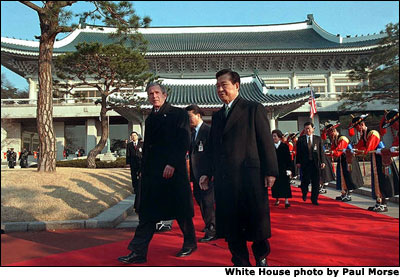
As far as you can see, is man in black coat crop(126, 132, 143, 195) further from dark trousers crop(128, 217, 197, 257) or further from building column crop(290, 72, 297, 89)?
building column crop(290, 72, 297, 89)

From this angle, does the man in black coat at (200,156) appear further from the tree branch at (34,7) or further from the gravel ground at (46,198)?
the tree branch at (34,7)

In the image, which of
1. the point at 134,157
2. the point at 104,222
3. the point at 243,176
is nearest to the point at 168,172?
the point at 243,176

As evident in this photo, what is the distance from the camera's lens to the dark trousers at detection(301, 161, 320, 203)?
19.0 ft

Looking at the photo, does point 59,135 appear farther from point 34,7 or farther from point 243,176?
point 243,176

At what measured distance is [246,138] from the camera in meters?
2.19

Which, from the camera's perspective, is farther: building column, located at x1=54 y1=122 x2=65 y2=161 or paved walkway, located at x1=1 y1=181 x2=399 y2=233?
building column, located at x1=54 y1=122 x2=65 y2=161

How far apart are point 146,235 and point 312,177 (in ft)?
14.2

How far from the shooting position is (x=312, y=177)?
5914 millimetres

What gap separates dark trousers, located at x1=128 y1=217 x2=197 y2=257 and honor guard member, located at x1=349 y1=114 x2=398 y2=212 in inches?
142

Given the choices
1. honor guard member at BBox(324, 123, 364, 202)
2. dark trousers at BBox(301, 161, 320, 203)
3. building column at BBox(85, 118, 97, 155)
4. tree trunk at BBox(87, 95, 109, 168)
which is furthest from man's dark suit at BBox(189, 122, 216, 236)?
building column at BBox(85, 118, 97, 155)

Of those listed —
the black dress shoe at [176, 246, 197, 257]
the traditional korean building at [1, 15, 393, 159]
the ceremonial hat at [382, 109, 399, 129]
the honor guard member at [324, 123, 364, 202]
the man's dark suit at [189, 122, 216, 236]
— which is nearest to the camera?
the black dress shoe at [176, 246, 197, 257]

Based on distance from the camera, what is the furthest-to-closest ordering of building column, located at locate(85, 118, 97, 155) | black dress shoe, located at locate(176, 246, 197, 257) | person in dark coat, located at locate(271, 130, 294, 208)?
building column, located at locate(85, 118, 97, 155)
person in dark coat, located at locate(271, 130, 294, 208)
black dress shoe, located at locate(176, 246, 197, 257)

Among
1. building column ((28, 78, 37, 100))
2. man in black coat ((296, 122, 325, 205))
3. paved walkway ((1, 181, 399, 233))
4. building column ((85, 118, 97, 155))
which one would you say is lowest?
paved walkway ((1, 181, 399, 233))

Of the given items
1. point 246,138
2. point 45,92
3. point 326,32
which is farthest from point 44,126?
point 326,32
